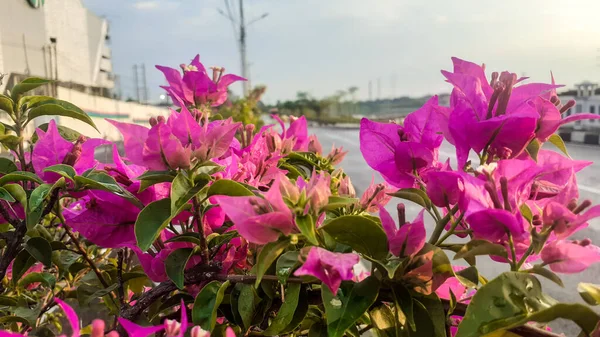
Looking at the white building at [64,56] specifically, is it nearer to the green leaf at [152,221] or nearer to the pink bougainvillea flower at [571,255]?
the green leaf at [152,221]

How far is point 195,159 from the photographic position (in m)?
0.28

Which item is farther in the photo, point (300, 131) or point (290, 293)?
point (300, 131)

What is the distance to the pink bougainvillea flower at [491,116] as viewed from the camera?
26cm

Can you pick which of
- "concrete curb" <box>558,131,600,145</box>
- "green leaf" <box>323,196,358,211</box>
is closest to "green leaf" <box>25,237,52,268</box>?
"green leaf" <box>323,196,358,211</box>

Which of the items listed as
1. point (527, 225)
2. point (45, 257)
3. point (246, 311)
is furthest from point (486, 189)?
point (45, 257)

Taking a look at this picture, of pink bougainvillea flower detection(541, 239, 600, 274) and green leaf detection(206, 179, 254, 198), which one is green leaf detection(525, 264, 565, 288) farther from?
green leaf detection(206, 179, 254, 198)

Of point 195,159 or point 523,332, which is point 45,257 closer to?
point 195,159

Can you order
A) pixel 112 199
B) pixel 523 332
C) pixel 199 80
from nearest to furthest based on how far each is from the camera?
pixel 523 332, pixel 112 199, pixel 199 80

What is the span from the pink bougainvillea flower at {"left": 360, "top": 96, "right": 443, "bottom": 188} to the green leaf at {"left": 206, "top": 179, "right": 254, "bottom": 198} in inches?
3.3

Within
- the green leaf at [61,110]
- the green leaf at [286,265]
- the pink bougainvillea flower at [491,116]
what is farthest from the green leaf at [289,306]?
the green leaf at [61,110]

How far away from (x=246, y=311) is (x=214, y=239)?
6cm

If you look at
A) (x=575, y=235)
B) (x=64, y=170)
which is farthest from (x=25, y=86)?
(x=575, y=235)

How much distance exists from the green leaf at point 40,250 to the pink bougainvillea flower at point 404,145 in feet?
0.86

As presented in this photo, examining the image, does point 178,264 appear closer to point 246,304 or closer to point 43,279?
point 246,304
